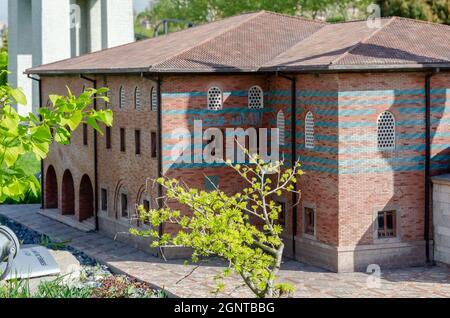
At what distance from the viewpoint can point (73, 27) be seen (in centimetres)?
5706

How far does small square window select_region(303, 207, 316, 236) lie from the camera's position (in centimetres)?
2742

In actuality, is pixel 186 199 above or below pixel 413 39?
below

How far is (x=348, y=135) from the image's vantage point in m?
25.9

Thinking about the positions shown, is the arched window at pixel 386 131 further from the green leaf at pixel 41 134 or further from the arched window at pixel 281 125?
the green leaf at pixel 41 134

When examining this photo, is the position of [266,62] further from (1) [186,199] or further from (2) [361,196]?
(1) [186,199]

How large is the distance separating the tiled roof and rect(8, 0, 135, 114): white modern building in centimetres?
1866

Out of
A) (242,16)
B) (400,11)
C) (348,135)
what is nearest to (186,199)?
(348,135)

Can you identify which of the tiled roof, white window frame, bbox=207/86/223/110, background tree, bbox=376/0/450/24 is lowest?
white window frame, bbox=207/86/223/110

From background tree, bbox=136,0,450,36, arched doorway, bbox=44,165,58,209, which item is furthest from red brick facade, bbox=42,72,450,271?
background tree, bbox=136,0,450,36

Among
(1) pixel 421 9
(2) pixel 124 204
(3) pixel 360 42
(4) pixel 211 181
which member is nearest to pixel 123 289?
(4) pixel 211 181

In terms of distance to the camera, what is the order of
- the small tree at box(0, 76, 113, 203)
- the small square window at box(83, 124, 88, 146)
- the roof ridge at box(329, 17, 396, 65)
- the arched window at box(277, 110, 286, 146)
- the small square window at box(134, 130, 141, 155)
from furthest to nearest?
the small square window at box(83, 124, 88, 146) → the small square window at box(134, 130, 141, 155) → the arched window at box(277, 110, 286, 146) → the roof ridge at box(329, 17, 396, 65) → the small tree at box(0, 76, 113, 203)

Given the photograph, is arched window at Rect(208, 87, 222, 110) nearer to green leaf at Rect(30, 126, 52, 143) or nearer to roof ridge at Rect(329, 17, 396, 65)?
roof ridge at Rect(329, 17, 396, 65)

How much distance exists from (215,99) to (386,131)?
18.4 ft
